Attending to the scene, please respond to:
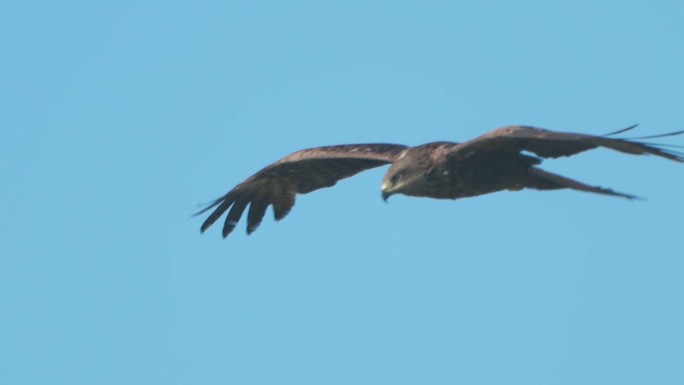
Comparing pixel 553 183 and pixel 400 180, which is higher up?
pixel 400 180

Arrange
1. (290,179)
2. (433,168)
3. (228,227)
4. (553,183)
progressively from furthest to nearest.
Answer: (228,227) < (290,179) < (433,168) < (553,183)

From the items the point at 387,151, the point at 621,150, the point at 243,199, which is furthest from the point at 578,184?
the point at 243,199

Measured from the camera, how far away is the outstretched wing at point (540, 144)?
13.9m

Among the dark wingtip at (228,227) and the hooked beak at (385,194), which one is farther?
the dark wingtip at (228,227)

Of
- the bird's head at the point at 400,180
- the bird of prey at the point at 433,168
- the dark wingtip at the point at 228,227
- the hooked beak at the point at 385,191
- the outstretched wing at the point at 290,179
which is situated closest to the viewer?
the bird of prey at the point at 433,168

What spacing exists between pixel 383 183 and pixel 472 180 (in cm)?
97

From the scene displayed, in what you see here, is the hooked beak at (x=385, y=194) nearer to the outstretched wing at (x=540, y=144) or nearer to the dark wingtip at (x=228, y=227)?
the outstretched wing at (x=540, y=144)

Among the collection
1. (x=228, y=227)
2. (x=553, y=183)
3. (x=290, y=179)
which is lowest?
(x=553, y=183)

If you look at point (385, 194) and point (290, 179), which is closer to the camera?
point (385, 194)

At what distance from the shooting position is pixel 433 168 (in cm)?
1552

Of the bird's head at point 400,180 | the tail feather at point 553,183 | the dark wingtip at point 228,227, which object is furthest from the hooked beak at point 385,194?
the dark wingtip at point 228,227

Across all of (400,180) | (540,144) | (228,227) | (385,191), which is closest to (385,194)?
(385,191)

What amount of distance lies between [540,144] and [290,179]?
413 centimetres

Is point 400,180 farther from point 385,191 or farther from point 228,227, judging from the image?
point 228,227
